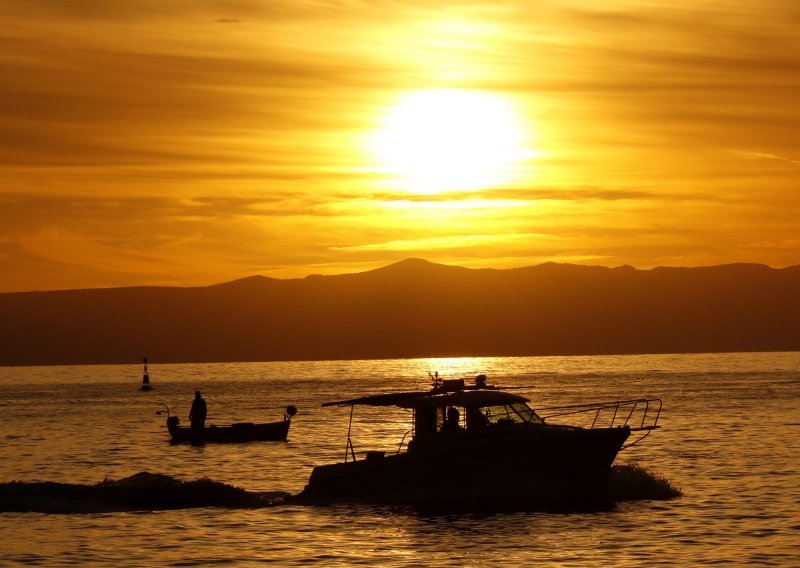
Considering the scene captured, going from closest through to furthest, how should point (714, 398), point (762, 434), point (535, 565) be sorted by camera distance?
point (535, 565) → point (762, 434) → point (714, 398)

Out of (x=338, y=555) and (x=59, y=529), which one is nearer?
(x=338, y=555)

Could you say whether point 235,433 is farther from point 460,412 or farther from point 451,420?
point 451,420

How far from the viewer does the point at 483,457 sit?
122 feet

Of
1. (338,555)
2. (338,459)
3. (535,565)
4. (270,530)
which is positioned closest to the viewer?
(535,565)

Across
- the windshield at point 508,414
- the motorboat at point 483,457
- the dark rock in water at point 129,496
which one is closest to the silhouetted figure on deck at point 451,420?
the motorboat at point 483,457

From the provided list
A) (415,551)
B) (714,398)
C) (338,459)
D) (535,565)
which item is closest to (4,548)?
(415,551)

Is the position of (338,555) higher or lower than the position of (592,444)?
lower

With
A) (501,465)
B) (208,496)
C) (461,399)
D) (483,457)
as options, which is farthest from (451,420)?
(208,496)

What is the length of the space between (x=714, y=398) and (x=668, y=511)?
82.0 meters

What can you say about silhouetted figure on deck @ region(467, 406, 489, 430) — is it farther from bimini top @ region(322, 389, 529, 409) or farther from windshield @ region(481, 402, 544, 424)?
bimini top @ region(322, 389, 529, 409)

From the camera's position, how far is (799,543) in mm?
30625

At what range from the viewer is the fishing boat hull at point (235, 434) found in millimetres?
67200

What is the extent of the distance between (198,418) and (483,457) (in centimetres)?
3200

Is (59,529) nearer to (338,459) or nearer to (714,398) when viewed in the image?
(338,459)
